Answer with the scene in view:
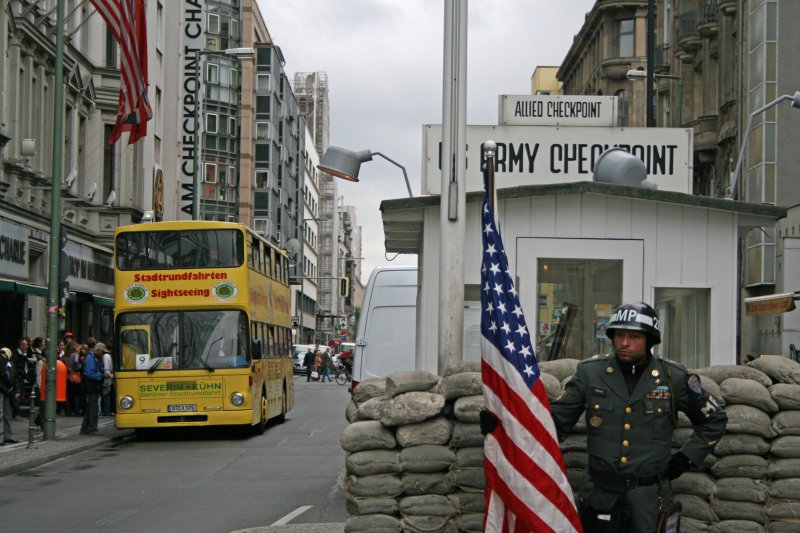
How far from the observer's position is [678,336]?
10.8 meters

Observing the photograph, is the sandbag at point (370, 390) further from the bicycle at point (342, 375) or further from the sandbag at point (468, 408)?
the bicycle at point (342, 375)

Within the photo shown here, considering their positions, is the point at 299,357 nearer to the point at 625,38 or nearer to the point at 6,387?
the point at 625,38

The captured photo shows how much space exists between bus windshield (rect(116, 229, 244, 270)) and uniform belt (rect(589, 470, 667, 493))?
17841 mm

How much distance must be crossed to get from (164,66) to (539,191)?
4300 cm

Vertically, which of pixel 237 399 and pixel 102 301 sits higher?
pixel 102 301

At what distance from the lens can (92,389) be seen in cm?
2456

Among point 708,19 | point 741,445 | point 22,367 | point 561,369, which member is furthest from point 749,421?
point 708,19

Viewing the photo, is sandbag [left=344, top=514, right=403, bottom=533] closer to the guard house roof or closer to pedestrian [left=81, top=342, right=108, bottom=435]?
the guard house roof

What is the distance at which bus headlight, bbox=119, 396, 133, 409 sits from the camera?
23.7 meters

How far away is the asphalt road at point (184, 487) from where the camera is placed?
12.8m

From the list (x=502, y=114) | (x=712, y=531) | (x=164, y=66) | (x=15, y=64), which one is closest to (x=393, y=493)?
(x=712, y=531)

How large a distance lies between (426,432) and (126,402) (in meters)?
16.2

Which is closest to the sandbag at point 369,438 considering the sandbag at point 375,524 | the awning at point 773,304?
the sandbag at point 375,524

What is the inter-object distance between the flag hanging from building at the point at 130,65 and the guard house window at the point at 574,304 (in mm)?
17858
